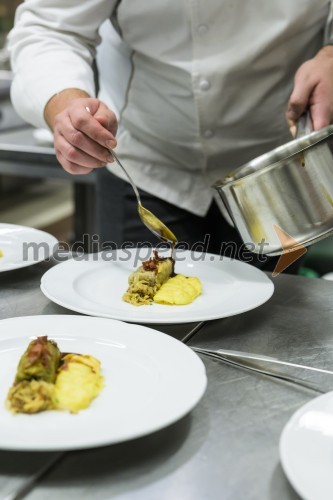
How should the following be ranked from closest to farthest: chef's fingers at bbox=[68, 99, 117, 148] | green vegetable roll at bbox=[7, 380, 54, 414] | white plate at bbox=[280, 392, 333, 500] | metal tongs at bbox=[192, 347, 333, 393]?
white plate at bbox=[280, 392, 333, 500] < green vegetable roll at bbox=[7, 380, 54, 414] < metal tongs at bbox=[192, 347, 333, 393] < chef's fingers at bbox=[68, 99, 117, 148]

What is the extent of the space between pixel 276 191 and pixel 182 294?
242mm

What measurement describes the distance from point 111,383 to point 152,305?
12.9 inches

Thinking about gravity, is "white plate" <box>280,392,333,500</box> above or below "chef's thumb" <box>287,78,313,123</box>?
below

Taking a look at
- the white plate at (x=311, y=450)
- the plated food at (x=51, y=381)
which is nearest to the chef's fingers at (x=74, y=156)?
the plated food at (x=51, y=381)

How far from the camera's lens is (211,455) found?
69 centimetres

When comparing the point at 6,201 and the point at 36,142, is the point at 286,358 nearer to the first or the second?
the point at 36,142

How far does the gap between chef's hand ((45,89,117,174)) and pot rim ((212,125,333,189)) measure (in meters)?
0.22

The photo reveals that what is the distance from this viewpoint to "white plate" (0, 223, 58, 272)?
126cm

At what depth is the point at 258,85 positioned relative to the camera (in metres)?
1.52

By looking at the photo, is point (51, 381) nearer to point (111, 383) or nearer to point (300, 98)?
point (111, 383)

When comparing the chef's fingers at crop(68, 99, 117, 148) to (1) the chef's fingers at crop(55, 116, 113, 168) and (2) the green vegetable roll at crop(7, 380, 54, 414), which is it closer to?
(1) the chef's fingers at crop(55, 116, 113, 168)

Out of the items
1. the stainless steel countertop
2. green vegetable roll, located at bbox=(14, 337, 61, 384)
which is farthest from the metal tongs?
green vegetable roll, located at bbox=(14, 337, 61, 384)

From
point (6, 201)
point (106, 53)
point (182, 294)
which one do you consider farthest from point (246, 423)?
point (6, 201)

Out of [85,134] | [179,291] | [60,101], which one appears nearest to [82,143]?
→ [85,134]
